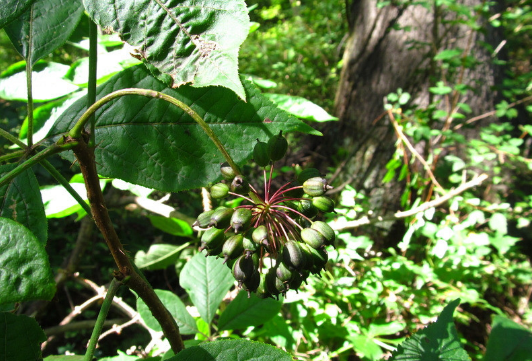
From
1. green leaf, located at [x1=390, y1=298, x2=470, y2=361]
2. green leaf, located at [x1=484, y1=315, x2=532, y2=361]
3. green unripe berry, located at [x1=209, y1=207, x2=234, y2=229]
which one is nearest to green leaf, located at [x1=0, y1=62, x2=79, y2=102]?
green unripe berry, located at [x1=209, y1=207, x2=234, y2=229]

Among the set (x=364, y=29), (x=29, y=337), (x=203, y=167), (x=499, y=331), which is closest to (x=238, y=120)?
(x=203, y=167)

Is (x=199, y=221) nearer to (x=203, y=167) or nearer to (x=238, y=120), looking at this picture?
(x=203, y=167)

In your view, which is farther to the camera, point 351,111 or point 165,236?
point 351,111

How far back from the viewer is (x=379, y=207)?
10.8 ft

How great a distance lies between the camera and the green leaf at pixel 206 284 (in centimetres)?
133

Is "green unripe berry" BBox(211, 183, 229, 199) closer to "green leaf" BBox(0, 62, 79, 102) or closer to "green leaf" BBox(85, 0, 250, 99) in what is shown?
"green leaf" BBox(85, 0, 250, 99)

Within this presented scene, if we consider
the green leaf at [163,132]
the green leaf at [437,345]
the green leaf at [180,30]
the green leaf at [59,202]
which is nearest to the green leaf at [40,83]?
the green leaf at [59,202]

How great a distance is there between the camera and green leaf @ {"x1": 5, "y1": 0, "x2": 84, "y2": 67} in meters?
0.79

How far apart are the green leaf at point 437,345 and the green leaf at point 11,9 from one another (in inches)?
48.7

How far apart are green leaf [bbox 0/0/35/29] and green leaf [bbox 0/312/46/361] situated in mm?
509

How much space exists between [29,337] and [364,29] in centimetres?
377

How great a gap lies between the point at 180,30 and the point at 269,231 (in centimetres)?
44

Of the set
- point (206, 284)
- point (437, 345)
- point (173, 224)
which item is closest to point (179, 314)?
point (206, 284)

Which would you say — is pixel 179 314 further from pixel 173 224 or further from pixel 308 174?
pixel 308 174
